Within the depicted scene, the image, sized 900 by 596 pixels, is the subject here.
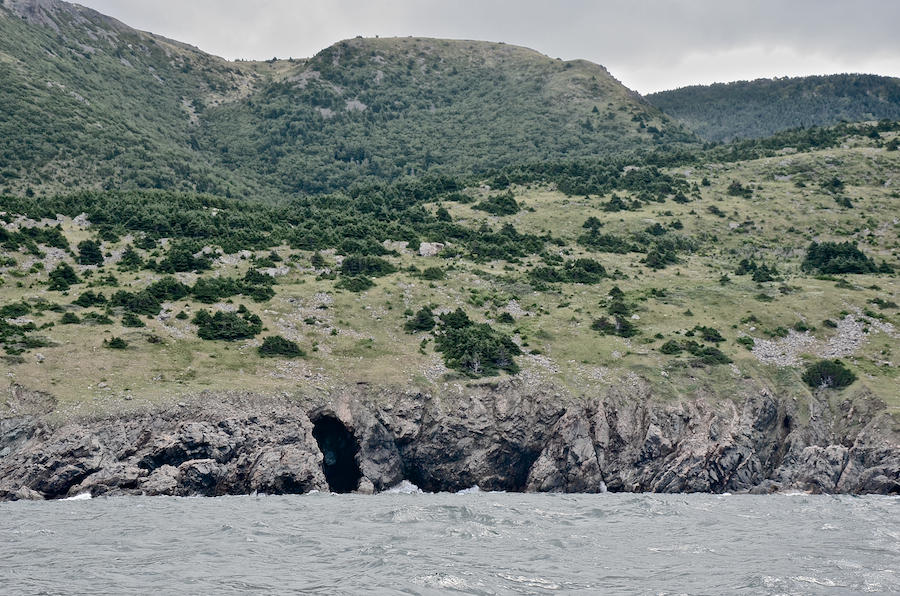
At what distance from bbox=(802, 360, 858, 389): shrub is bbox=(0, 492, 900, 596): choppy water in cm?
2493

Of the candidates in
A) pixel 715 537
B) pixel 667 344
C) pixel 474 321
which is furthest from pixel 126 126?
pixel 715 537

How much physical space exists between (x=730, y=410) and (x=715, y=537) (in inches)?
1336

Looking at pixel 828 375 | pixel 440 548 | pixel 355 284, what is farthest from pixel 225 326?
pixel 828 375

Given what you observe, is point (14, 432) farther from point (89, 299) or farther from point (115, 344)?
point (89, 299)

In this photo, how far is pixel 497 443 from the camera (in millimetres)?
60969

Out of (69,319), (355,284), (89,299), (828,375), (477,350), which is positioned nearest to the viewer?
(69,319)

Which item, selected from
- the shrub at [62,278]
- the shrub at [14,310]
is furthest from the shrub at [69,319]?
the shrub at [62,278]

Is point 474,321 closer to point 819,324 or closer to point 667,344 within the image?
point 667,344

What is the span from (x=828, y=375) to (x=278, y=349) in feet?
158

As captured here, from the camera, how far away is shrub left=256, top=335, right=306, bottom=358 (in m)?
67.1

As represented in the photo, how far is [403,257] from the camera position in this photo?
321 feet

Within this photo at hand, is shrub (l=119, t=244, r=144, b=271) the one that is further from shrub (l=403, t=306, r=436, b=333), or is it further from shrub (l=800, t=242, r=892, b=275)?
shrub (l=800, t=242, r=892, b=275)

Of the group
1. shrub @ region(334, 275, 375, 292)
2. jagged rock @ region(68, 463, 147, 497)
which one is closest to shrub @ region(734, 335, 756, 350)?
shrub @ region(334, 275, 375, 292)

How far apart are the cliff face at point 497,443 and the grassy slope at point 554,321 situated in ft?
8.13
